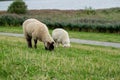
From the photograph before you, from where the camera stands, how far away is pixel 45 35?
1573cm

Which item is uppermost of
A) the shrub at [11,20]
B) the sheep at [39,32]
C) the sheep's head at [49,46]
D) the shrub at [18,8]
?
the sheep at [39,32]

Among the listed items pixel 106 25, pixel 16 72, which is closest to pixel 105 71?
pixel 16 72

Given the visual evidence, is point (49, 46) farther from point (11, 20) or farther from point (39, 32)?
point (11, 20)

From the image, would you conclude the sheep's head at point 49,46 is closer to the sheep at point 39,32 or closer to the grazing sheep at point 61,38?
the sheep at point 39,32

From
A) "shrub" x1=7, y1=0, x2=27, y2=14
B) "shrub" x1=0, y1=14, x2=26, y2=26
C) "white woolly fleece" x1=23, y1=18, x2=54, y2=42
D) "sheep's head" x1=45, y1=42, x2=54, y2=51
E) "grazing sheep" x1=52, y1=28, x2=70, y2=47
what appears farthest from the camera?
"shrub" x1=7, y1=0, x2=27, y2=14

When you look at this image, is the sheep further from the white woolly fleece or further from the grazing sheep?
the grazing sheep

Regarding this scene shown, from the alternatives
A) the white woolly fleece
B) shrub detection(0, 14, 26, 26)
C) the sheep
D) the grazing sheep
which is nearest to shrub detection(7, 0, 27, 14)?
shrub detection(0, 14, 26, 26)

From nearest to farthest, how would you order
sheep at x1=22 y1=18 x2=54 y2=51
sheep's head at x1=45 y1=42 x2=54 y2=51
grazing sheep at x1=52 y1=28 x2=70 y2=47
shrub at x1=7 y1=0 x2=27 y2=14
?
sheep's head at x1=45 y1=42 x2=54 y2=51, sheep at x1=22 y1=18 x2=54 y2=51, grazing sheep at x1=52 y1=28 x2=70 y2=47, shrub at x1=7 y1=0 x2=27 y2=14

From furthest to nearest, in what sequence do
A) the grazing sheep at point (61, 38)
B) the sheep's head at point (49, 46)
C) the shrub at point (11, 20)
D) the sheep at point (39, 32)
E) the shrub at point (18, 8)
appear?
the shrub at point (18, 8) → the shrub at point (11, 20) → the grazing sheep at point (61, 38) → the sheep at point (39, 32) → the sheep's head at point (49, 46)

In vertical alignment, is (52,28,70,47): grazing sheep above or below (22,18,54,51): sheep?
below

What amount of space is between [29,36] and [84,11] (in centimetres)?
4581

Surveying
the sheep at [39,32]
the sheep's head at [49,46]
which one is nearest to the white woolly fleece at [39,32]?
the sheep at [39,32]

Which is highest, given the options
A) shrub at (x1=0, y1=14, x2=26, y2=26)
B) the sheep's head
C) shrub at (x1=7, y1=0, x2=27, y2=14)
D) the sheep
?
the sheep

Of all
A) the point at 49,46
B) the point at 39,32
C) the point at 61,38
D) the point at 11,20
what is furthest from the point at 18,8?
the point at 49,46
